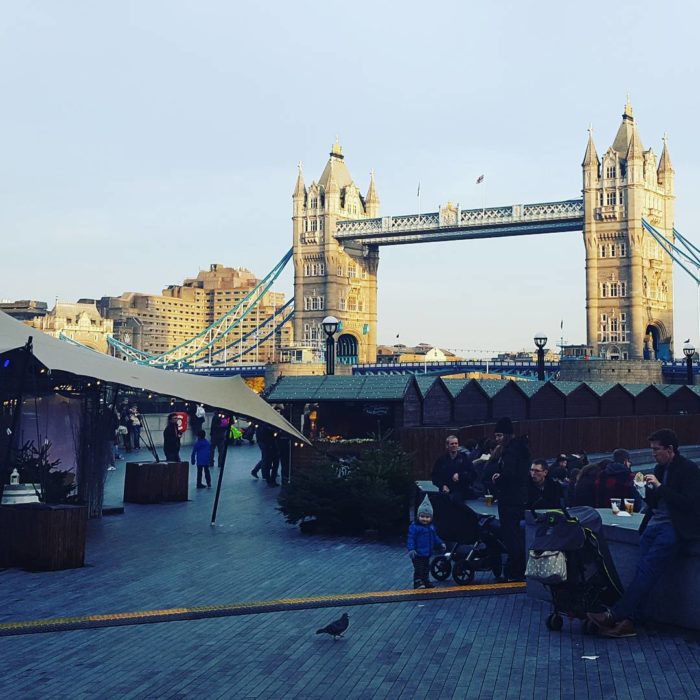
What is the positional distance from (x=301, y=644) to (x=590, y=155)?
98232 millimetres

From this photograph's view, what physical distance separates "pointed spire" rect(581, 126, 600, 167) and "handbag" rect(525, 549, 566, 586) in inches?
3790

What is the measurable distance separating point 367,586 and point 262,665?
3215 mm

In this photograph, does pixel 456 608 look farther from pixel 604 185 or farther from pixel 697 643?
pixel 604 185

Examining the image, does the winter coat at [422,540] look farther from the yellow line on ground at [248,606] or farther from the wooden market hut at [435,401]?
the wooden market hut at [435,401]

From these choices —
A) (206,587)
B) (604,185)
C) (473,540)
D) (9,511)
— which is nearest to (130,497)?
(9,511)

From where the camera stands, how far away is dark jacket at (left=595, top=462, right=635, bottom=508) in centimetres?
1145

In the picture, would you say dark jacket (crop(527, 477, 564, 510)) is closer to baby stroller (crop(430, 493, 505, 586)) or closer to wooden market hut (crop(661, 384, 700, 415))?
baby stroller (crop(430, 493, 505, 586))

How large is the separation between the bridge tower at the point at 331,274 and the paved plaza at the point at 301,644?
10162 centimetres

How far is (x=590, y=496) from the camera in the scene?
38.2ft

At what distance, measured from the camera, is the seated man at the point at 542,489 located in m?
10.9

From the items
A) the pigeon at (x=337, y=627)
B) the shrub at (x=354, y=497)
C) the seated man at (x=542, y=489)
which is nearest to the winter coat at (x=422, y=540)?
the seated man at (x=542, y=489)

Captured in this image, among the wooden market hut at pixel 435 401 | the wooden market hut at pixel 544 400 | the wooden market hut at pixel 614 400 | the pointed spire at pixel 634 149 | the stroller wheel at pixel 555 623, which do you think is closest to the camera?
the stroller wheel at pixel 555 623

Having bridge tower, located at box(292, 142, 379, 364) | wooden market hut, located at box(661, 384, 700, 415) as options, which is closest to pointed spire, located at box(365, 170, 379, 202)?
bridge tower, located at box(292, 142, 379, 364)

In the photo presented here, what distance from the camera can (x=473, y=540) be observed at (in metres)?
11.3
